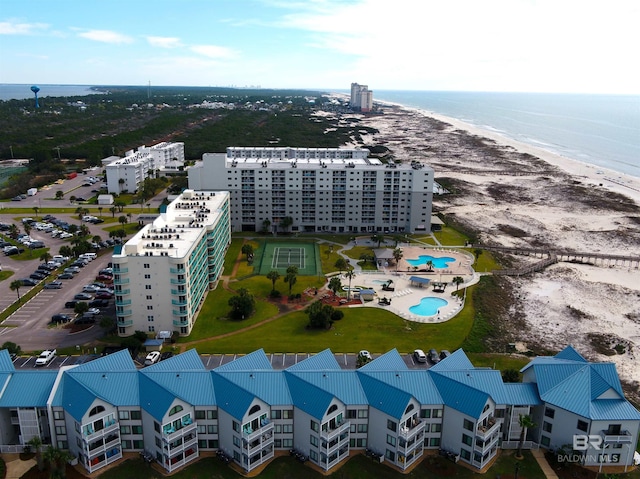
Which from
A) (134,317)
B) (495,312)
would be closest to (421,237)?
(495,312)

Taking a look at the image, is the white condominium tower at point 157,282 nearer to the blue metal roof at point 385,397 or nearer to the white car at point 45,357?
the white car at point 45,357

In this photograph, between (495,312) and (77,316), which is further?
(495,312)

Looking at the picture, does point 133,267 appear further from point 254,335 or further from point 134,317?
point 254,335

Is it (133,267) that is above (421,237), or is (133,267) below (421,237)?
above

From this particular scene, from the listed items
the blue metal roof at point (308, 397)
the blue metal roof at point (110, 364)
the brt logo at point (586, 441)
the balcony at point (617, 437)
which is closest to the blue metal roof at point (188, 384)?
the blue metal roof at point (110, 364)

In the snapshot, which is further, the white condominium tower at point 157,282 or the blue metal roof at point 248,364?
the white condominium tower at point 157,282

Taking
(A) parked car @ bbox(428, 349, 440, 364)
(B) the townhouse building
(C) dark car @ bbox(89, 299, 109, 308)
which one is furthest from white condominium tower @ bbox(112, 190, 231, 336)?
(A) parked car @ bbox(428, 349, 440, 364)
